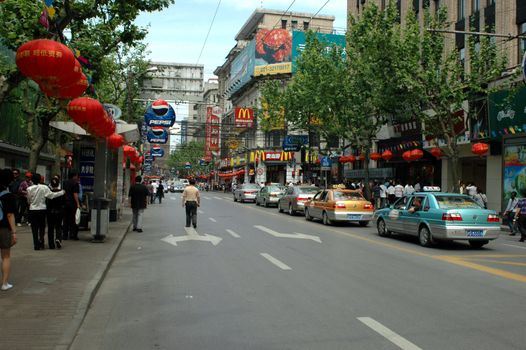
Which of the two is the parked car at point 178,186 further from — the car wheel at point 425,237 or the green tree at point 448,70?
the car wheel at point 425,237

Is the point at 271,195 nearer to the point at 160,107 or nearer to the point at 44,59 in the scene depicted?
the point at 160,107

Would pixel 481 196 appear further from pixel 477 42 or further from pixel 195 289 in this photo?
pixel 195 289

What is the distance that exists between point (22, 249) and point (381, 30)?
1867 centimetres

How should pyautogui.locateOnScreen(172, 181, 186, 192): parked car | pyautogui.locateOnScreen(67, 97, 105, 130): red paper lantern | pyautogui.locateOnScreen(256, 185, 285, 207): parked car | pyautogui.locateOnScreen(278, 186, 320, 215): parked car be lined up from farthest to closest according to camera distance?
pyautogui.locateOnScreen(172, 181, 186, 192): parked car < pyautogui.locateOnScreen(256, 185, 285, 207): parked car < pyautogui.locateOnScreen(278, 186, 320, 215): parked car < pyautogui.locateOnScreen(67, 97, 105, 130): red paper lantern

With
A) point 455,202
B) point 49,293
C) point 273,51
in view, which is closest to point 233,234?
point 455,202

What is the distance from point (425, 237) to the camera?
48.9 ft

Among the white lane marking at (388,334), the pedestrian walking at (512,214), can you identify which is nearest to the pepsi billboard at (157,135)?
the pedestrian walking at (512,214)

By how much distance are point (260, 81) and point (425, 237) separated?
5695 centimetres

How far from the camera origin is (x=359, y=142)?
34.0 metres

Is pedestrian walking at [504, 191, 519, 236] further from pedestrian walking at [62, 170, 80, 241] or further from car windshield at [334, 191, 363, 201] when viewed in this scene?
pedestrian walking at [62, 170, 80, 241]

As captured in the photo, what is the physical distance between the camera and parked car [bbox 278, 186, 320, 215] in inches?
1076

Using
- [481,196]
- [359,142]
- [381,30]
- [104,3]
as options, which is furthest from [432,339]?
[359,142]

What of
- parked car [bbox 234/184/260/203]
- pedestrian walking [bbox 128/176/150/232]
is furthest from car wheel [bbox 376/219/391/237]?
parked car [bbox 234/184/260/203]

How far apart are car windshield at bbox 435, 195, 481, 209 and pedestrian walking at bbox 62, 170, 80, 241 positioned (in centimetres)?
952
